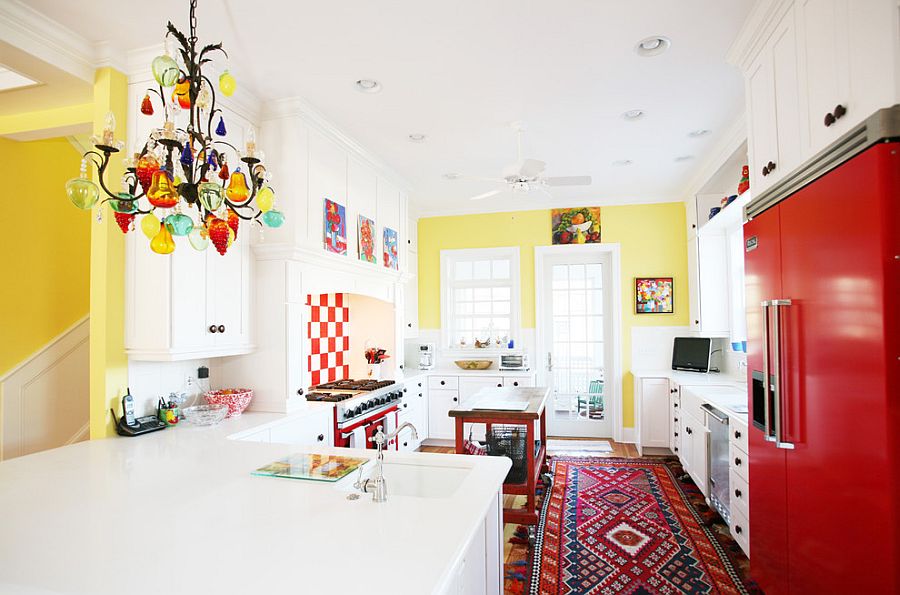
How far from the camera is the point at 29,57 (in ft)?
7.93

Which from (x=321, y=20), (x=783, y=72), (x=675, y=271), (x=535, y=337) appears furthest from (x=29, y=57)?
(x=675, y=271)

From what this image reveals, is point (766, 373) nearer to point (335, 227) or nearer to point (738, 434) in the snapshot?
point (738, 434)

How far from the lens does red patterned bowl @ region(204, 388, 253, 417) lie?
10.0 ft

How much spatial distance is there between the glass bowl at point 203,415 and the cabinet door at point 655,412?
164 inches

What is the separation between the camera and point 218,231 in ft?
5.76

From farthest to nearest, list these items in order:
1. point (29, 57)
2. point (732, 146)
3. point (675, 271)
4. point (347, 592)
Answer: point (675, 271) → point (732, 146) → point (29, 57) → point (347, 592)

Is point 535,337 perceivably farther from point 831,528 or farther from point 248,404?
point 831,528

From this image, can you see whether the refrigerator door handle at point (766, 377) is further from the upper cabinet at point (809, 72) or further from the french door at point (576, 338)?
the french door at point (576, 338)

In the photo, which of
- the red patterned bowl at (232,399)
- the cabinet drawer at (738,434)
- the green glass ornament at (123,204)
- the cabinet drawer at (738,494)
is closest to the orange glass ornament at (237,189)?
the green glass ornament at (123,204)

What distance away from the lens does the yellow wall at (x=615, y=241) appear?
5.81 m

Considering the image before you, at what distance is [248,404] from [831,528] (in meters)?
3.04

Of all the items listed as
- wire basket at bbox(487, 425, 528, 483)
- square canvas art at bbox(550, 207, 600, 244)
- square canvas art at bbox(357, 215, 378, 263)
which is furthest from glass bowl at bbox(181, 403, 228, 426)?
square canvas art at bbox(550, 207, 600, 244)

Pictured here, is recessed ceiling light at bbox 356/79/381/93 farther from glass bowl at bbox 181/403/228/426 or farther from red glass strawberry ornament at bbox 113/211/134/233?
glass bowl at bbox 181/403/228/426

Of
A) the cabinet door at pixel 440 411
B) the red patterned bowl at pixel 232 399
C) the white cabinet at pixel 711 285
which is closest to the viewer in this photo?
the red patterned bowl at pixel 232 399
